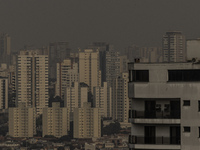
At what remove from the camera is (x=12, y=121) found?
133625mm

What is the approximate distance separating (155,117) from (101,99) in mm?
145723

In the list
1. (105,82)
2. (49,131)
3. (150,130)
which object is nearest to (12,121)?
(49,131)

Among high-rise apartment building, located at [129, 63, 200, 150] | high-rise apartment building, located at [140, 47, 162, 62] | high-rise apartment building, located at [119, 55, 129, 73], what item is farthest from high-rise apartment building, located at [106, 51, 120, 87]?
high-rise apartment building, located at [129, 63, 200, 150]

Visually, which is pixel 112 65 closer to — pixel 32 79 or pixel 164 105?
pixel 32 79

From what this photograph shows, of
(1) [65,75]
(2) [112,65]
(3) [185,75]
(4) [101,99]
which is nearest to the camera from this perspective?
(3) [185,75]

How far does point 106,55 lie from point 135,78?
178858mm

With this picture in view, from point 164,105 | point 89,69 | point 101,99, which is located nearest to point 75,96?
point 101,99

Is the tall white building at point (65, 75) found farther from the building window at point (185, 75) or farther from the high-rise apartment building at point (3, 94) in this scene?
the building window at point (185, 75)

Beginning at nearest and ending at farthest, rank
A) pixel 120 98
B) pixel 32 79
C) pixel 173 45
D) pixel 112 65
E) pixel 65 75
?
pixel 120 98 < pixel 32 79 < pixel 65 75 < pixel 173 45 < pixel 112 65

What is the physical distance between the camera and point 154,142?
11.4 meters

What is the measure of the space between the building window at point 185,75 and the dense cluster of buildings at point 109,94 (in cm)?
1

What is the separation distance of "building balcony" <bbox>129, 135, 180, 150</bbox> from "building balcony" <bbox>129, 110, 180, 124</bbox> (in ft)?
0.71

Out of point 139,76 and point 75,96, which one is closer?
point 139,76

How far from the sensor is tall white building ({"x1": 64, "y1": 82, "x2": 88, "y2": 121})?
484 ft
